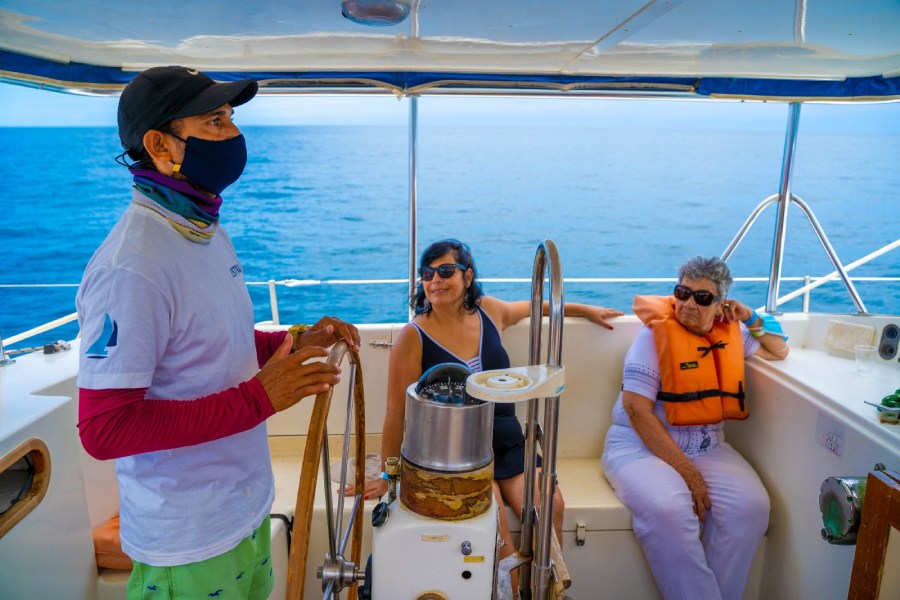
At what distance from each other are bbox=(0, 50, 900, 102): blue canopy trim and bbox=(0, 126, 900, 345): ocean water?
32.2 ft

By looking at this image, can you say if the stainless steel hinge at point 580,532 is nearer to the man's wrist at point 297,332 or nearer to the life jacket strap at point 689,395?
the life jacket strap at point 689,395

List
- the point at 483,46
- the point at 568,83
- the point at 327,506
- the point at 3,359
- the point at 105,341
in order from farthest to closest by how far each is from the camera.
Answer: the point at 568,83, the point at 483,46, the point at 3,359, the point at 327,506, the point at 105,341

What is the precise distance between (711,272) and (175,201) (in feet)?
6.31

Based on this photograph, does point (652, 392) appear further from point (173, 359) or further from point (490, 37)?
point (173, 359)

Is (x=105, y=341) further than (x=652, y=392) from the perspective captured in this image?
No

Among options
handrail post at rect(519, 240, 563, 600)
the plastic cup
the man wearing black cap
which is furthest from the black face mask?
the plastic cup

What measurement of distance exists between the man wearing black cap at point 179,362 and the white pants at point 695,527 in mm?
1434

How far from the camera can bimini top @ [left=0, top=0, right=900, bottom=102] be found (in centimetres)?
163

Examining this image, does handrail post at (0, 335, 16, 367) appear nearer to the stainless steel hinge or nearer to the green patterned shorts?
the green patterned shorts

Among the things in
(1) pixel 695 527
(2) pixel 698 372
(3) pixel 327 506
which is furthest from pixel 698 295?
(3) pixel 327 506

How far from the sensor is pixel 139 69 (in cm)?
252

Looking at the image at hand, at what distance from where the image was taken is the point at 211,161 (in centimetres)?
111

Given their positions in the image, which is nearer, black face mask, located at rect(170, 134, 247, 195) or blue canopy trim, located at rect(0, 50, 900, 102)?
black face mask, located at rect(170, 134, 247, 195)

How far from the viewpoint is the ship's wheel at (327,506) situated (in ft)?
2.77
